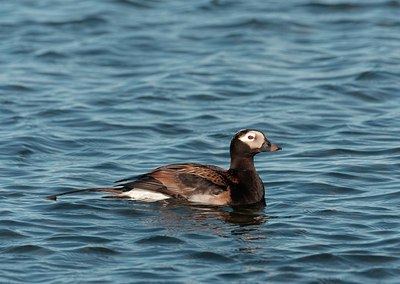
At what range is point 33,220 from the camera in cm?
1201

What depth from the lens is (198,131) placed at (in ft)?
54.4

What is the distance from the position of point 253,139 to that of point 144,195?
58.6 inches

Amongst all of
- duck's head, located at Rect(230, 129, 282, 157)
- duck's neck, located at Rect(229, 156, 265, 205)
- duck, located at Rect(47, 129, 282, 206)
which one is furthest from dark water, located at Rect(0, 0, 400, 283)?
duck's head, located at Rect(230, 129, 282, 157)

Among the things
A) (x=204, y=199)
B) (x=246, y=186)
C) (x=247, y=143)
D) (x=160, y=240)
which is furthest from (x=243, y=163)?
(x=160, y=240)

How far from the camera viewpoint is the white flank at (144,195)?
12.9 metres

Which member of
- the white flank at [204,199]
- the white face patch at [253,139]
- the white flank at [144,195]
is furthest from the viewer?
the white face patch at [253,139]

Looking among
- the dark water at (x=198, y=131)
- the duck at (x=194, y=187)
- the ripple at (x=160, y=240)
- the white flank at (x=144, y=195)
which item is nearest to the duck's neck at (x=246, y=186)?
the duck at (x=194, y=187)

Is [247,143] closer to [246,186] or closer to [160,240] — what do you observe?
[246,186]

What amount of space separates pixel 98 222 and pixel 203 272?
1993mm

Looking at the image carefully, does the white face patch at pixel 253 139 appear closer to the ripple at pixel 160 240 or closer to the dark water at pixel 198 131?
the dark water at pixel 198 131

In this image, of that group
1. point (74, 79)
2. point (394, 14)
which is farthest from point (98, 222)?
point (394, 14)

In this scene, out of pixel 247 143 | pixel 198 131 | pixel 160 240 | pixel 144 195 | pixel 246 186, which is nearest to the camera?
pixel 160 240

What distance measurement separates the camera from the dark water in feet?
35.3

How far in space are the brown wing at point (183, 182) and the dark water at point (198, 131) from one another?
0.19 meters
